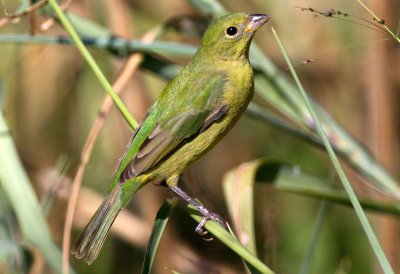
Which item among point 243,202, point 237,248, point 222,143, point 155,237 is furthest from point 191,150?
point 222,143

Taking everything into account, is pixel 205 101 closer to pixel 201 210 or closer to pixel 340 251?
pixel 201 210

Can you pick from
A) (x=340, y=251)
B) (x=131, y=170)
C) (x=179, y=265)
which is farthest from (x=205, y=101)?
(x=340, y=251)

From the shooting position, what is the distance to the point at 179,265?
441cm

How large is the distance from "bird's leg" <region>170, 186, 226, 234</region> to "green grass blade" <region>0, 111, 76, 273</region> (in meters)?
0.53

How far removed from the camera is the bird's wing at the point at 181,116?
3.02 m

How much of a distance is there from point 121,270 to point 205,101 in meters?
1.84

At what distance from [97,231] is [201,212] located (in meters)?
0.46

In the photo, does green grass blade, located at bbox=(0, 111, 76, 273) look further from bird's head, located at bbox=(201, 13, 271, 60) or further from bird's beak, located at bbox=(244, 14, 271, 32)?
bird's beak, located at bbox=(244, 14, 271, 32)

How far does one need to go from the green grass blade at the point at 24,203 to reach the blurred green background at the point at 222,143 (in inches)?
60.7

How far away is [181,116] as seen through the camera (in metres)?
3.13

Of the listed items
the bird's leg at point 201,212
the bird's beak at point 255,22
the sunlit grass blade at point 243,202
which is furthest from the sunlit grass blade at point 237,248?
the bird's beak at point 255,22

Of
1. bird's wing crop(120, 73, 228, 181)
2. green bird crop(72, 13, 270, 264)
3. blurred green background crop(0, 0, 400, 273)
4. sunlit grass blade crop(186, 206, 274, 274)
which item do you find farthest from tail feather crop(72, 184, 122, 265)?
blurred green background crop(0, 0, 400, 273)

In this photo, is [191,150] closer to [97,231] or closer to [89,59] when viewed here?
[97,231]

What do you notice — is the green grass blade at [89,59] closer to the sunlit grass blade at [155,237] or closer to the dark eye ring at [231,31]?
the sunlit grass blade at [155,237]
